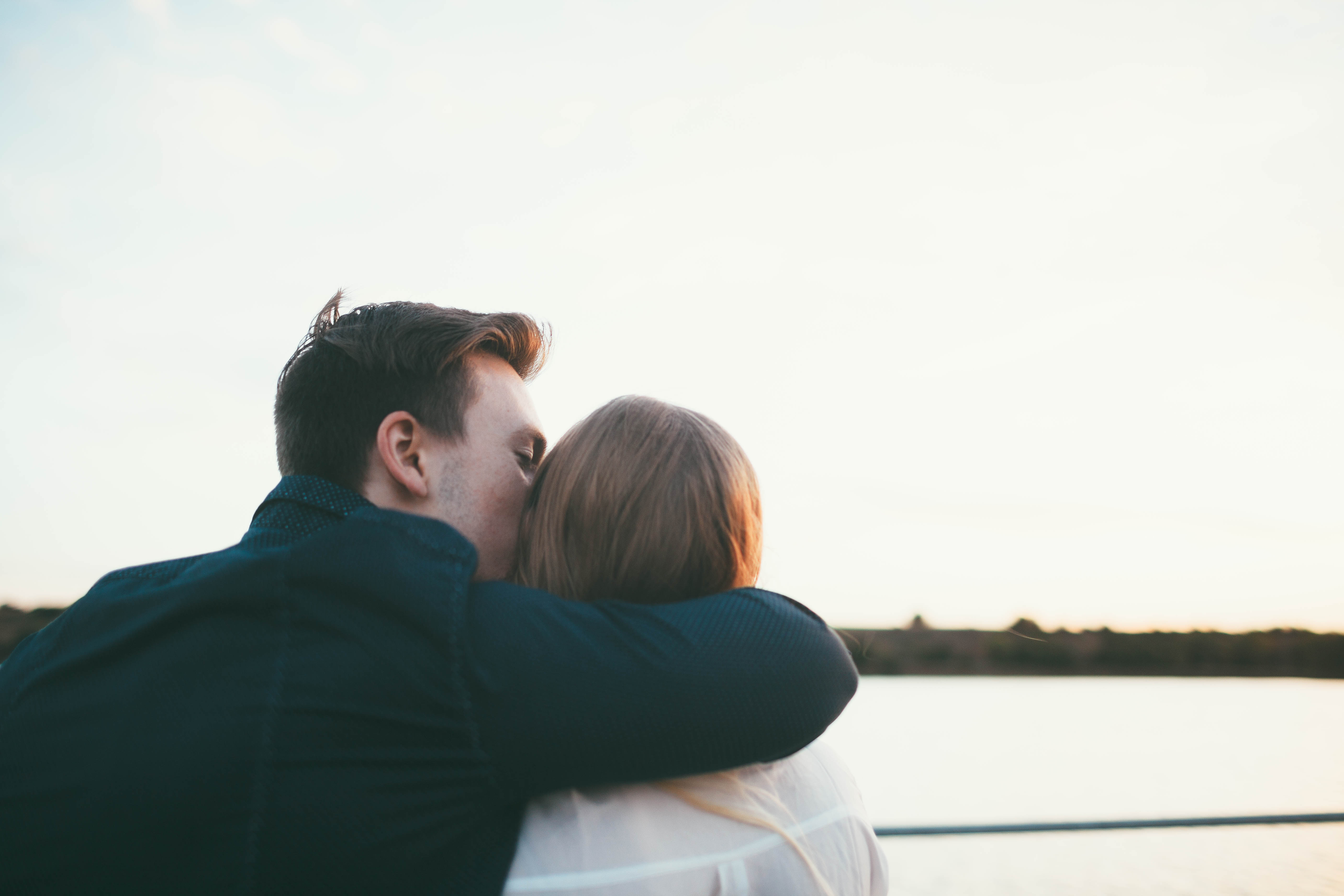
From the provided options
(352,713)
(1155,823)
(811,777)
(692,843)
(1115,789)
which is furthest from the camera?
(1115,789)

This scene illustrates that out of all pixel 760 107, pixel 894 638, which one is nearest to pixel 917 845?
pixel 894 638

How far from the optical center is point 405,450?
132 centimetres

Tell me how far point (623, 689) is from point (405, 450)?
0.75m

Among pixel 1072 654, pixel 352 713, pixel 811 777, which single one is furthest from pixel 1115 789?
pixel 352 713

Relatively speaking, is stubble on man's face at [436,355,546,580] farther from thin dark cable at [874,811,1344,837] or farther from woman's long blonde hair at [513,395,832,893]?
thin dark cable at [874,811,1344,837]

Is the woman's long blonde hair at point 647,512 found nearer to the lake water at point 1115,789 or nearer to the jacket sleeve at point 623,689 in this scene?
the jacket sleeve at point 623,689

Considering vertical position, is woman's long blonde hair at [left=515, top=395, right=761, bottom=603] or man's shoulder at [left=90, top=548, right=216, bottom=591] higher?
woman's long blonde hair at [left=515, top=395, right=761, bottom=603]

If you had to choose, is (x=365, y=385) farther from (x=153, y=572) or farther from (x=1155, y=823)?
(x=1155, y=823)

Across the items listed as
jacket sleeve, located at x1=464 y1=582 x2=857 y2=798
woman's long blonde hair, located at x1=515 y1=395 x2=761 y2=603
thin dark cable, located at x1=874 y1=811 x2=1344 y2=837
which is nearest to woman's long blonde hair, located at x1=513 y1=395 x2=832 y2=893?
woman's long blonde hair, located at x1=515 y1=395 x2=761 y2=603

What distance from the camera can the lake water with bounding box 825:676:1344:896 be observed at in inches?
90.5

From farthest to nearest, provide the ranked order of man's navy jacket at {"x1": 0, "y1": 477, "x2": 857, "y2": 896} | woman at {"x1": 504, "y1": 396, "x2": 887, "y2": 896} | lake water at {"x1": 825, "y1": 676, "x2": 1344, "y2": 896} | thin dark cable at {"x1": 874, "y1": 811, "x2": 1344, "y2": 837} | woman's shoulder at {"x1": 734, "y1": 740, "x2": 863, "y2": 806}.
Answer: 1. lake water at {"x1": 825, "y1": 676, "x2": 1344, "y2": 896}
2. thin dark cable at {"x1": 874, "y1": 811, "x2": 1344, "y2": 837}
3. woman's shoulder at {"x1": 734, "y1": 740, "x2": 863, "y2": 806}
4. woman at {"x1": 504, "y1": 396, "x2": 887, "y2": 896}
5. man's navy jacket at {"x1": 0, "y1": 477, "x2": 857, "y2": 896}

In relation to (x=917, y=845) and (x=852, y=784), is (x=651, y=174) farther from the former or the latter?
(x=852, y=784)

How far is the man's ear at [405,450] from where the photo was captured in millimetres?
1298

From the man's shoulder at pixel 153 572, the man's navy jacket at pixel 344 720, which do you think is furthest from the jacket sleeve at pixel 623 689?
the man's shoulder at pixel 153 572
